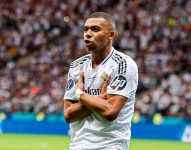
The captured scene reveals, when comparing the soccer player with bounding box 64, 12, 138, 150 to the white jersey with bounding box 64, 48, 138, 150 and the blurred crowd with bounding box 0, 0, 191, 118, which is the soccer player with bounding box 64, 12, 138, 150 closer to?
the white jersey with bounding box 64, 48, 138, 150

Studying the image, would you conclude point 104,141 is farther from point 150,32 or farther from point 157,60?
point 150,32

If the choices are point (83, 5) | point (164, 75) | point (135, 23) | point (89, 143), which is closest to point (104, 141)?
point (89, 143)

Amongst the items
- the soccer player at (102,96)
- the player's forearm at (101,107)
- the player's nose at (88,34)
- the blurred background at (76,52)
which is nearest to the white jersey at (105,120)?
the soccer player at (102,96)

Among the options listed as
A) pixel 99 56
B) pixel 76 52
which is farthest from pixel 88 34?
pixel 76 52

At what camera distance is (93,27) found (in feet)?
12.8

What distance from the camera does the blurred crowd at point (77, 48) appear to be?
18000 millimetres

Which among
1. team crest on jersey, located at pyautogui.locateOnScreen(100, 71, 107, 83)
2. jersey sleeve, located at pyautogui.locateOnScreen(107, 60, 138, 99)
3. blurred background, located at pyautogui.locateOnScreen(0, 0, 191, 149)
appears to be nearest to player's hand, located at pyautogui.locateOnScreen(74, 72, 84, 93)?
team crest on jersey, located at pyautogui.locateOnScreen(100, 71, 107, 83)

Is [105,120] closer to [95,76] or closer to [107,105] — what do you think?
[107,105]

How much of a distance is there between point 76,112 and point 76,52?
18.6 metres

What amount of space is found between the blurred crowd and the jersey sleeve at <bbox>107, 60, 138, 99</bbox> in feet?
41.6

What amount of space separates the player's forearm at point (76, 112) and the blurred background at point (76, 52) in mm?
12713

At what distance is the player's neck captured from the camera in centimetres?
402

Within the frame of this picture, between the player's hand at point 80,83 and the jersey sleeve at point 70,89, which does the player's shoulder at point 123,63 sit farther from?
the jersey sleeve at point 70,89

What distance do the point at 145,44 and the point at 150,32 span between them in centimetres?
70
